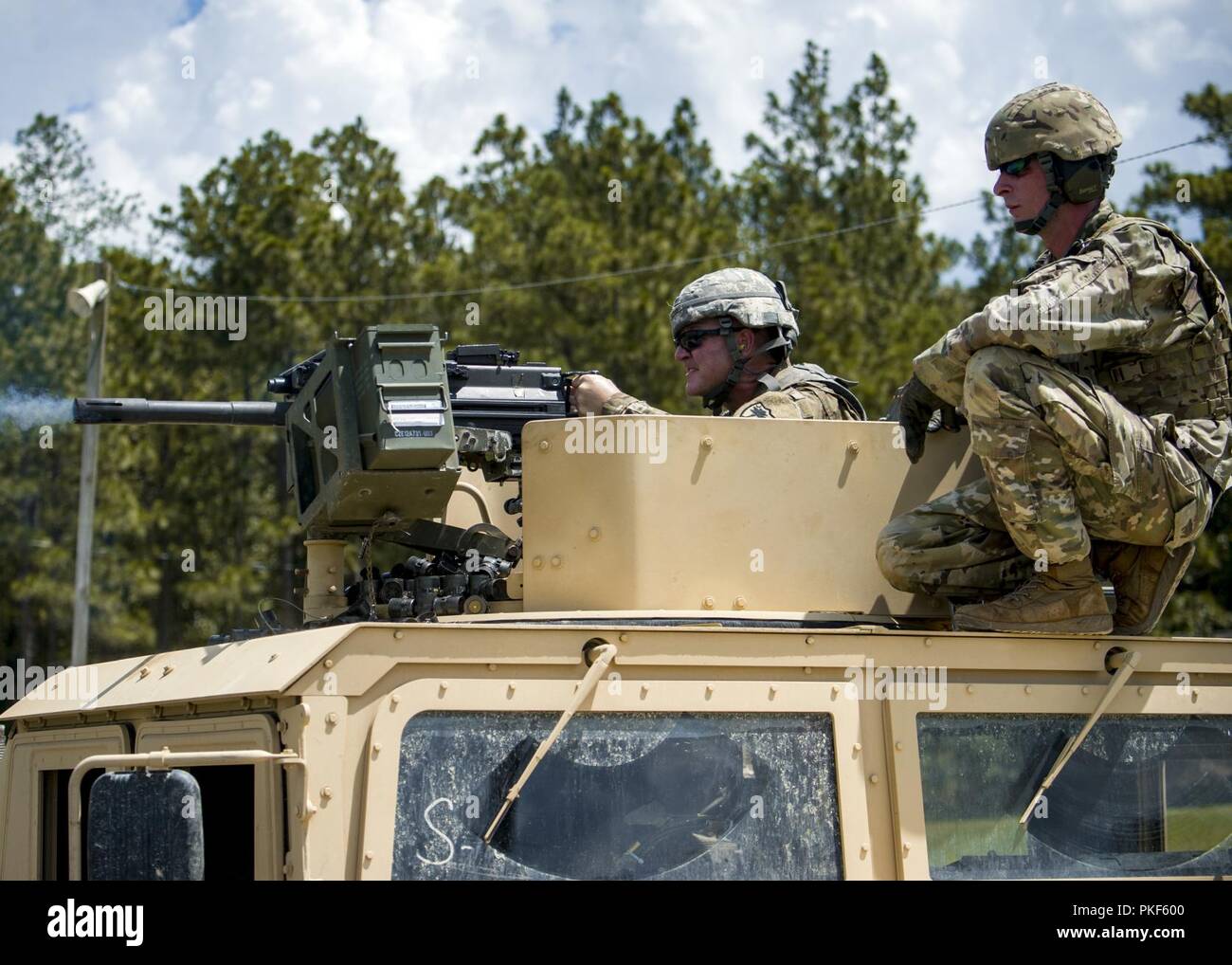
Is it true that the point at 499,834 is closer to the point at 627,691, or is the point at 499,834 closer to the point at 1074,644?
the point at 627,691

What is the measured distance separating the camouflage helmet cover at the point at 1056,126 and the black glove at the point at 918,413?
0.63 meters

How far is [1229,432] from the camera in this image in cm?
429

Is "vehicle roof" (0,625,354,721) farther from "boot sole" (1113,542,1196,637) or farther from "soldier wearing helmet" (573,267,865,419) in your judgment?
"boot sole" (1113,542,1196,637)

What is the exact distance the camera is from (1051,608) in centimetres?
404

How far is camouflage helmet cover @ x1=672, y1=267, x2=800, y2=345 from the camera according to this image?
5.12m

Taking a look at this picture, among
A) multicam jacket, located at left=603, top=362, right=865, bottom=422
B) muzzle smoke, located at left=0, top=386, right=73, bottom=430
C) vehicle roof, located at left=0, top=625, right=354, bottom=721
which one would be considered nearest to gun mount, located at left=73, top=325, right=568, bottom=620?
multicam jacket, located at left=603, top=362, right=865, bottom=422

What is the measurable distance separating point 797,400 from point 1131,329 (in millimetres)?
1031

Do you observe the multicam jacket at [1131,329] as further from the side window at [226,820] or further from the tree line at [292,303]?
the tree line at [292,303]

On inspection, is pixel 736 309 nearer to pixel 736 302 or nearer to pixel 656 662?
pixel 736 302

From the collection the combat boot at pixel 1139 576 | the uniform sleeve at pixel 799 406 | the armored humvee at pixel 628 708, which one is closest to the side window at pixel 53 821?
the armored humvee at pixel 628 708

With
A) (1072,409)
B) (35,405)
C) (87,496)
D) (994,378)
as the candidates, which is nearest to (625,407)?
(994,378)

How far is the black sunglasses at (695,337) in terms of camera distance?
5.22 meters

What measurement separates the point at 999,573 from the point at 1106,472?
1.42 feet

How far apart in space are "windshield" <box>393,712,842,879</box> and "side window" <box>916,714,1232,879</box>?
0.31 meters
